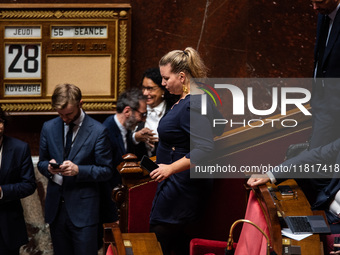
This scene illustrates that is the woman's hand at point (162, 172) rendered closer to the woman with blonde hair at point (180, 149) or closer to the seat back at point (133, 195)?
the woman with blonde hair at point (180, 149)

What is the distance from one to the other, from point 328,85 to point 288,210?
0.70 m

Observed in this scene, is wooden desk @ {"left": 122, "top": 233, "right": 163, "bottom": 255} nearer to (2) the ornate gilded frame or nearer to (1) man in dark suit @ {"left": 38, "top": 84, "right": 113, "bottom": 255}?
(1) man in dark suit @ {"left": 38, "top": 84, "right": 113, "bottom": 255}

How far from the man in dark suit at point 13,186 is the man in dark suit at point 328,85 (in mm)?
1698

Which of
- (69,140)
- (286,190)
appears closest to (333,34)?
(286,190)

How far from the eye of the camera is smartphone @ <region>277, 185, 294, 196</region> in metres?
2.86

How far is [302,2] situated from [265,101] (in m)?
0.80

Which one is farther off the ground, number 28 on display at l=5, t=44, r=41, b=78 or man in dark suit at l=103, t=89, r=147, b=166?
number 28 on display at l=5, t=44, r=41, b=78

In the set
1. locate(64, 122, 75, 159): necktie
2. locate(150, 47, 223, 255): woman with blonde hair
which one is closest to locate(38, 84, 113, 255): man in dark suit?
locate(64, 122, 75, 159): necktie

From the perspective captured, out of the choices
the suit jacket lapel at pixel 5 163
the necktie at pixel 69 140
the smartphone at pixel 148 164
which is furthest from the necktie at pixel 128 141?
the smartphone at pixel 148 164

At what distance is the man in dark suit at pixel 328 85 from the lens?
299 centimetres

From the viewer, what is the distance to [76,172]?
138 inches

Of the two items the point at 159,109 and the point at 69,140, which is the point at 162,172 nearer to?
the point at 69,140

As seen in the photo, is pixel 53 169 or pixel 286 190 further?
pixel 53 169

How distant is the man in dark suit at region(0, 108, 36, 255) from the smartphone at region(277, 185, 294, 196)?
156 centimetres
